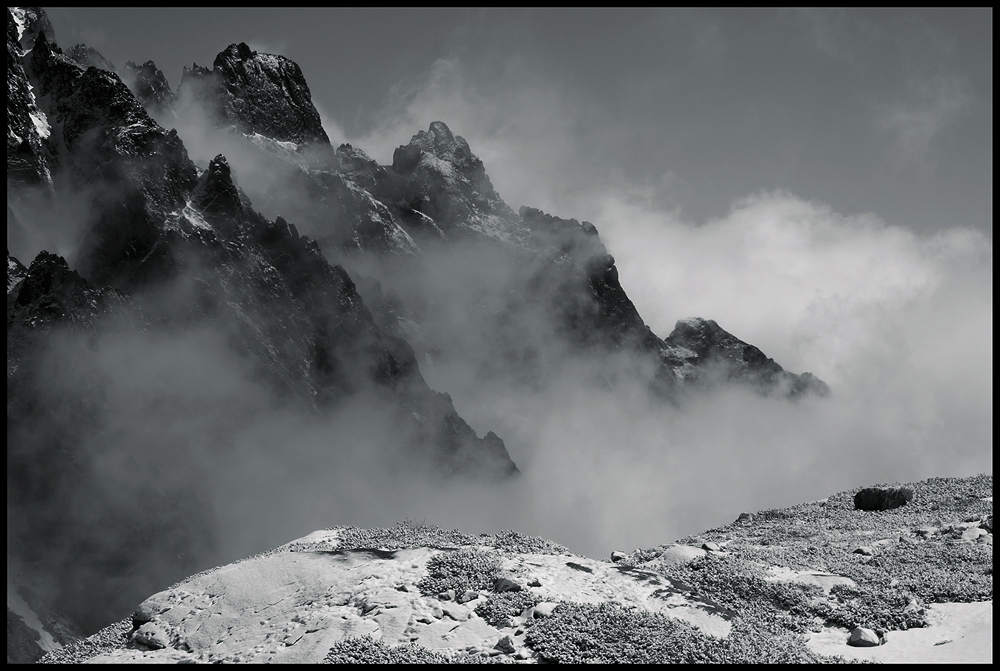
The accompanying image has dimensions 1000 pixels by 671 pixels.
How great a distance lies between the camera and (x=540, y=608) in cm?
1441

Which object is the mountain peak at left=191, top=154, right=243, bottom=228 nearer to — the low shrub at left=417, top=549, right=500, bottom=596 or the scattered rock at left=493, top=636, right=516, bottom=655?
the low shrub at left=417, top=549, right=500, bottom=596

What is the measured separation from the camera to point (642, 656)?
42.3 ft

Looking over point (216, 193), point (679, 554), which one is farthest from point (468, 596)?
point (216, 193)

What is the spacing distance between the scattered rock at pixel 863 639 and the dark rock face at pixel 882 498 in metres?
21.2

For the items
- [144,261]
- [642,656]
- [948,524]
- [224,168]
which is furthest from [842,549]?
[224,168]

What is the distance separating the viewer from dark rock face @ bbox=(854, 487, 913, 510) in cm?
3241

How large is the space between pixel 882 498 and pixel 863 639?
21.9 m

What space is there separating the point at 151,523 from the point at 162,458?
21.0 metres

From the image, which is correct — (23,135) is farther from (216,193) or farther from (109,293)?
(216,193)

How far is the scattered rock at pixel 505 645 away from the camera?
43.0ft

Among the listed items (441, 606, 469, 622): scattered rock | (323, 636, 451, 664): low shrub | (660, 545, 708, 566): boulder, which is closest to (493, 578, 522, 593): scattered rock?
(441, 606, 469, 622): scattered rock

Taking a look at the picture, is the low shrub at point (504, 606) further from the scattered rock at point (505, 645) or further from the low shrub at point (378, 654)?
the low shrub at point (378, 654)

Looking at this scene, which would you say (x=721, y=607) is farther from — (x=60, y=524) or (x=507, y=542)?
(x=60, y=524)

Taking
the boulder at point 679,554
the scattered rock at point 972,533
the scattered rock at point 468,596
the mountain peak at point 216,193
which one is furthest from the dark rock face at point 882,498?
the mountain peak at point 216,193
